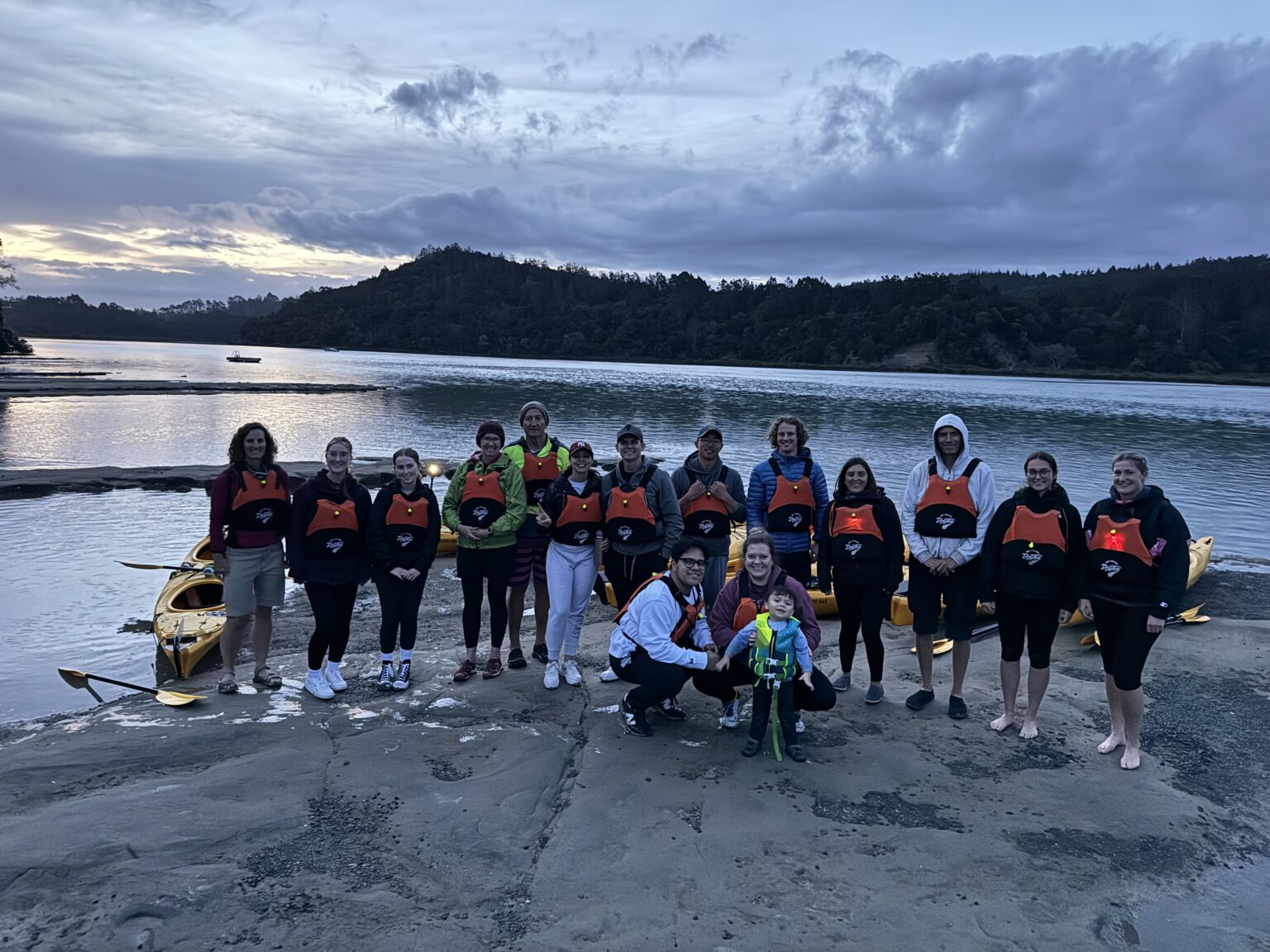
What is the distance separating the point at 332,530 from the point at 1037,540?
4562mm

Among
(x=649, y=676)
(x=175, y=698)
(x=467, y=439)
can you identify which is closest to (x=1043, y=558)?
(x=649, y=676)

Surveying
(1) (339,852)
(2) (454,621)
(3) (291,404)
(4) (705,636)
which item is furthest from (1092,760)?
(3) (291,404)

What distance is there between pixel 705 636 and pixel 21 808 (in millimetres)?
3789

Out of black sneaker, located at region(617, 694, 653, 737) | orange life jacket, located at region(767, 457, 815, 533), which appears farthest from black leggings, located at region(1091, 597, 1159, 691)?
black sneaker, located at region(617, 694, 653, 737)

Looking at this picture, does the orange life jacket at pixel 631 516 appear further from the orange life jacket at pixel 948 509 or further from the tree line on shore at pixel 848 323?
the tree line on shore at pixel 848 323

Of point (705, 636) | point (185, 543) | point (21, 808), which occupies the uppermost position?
point (705, 636)

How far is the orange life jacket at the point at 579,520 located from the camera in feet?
18.6

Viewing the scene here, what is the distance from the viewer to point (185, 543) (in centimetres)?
1423

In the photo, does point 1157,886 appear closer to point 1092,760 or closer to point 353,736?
point 1092,760

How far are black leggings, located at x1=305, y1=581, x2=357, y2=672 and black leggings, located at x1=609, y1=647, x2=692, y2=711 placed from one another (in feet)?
6.52

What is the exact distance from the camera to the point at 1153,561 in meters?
4.50

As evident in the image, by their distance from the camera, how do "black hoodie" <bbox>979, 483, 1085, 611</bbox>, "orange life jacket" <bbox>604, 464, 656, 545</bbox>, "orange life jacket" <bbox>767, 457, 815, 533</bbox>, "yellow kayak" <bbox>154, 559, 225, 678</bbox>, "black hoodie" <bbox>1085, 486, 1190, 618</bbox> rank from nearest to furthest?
"black hoodie" <bbox>1085, 486, 1190, 618</bbox> → "black hoodie" <bbox>979, 483, 1085, 611</bbox> → "orange life jacket" <bbox>604, 464, 656, 545</bbox> → "orange life jacket" <bbox>767, 457, 815, 533</bbox> → "yellow kayak" <bbox>154, 559, 225, 678</bbox>

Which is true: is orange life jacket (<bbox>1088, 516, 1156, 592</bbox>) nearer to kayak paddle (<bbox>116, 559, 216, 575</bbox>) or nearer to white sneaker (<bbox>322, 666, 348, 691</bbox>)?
white sneaker (<bbox>322, 666, 348, 691</bbox>)

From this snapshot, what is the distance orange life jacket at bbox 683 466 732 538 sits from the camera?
19.6 ft
